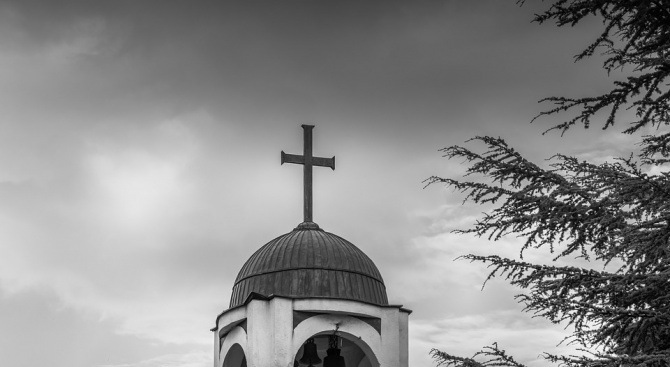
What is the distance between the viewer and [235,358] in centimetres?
1538

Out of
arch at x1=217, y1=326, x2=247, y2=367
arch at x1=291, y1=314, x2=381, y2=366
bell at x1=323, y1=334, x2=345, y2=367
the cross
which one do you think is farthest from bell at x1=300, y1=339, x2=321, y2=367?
the cross

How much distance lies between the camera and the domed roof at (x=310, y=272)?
1441cm

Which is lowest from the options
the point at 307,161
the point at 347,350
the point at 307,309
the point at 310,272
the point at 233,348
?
the point at 233,348

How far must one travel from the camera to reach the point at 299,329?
553 inches

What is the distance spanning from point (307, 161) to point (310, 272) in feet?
8.20

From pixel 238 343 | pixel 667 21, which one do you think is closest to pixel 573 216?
pixel 667 21

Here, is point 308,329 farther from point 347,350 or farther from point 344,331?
point 347,350

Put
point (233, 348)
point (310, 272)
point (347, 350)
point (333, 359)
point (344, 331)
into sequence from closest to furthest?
point (344, 331) < point (310, 272) < point (333, 359) < point (233, 348) < point (347, 350)

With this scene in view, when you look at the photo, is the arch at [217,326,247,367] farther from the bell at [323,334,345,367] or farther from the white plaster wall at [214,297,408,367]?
the bell at [323,334,345,367]

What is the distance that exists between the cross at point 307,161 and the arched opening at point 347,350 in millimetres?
2090

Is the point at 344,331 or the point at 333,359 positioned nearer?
the point at 344,331

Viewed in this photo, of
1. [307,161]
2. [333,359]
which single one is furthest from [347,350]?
[307,161]

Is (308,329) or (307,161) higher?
(307,161)

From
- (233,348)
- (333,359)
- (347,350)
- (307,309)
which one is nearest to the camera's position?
(307,309)
